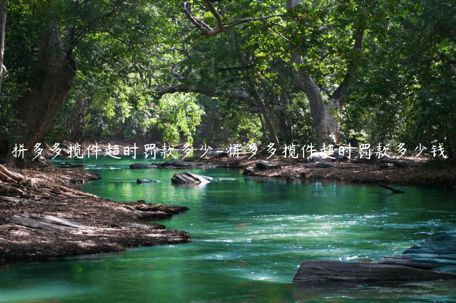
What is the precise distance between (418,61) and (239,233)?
41.7 ft

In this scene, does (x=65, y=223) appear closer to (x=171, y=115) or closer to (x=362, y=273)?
(x=362, y=273)

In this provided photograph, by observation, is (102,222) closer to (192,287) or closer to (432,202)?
(192,287)

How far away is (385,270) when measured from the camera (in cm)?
997

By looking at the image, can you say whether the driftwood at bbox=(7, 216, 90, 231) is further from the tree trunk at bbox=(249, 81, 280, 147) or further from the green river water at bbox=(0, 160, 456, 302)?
the tree trunk at bbox=(249, 81, 280, 147)

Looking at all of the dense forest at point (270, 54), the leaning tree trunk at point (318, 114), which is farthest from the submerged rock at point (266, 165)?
the dense forest at point (270, 54)

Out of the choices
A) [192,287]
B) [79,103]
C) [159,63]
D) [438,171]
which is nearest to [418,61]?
[438,171]

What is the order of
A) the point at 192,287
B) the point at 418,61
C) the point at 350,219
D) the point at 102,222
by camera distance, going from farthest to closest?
the point at 418,61 < the point at 350,219 < the point at 102,222 < the point at 192,287

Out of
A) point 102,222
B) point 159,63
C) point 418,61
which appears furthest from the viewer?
point 159,63

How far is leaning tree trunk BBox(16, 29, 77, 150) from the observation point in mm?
23250

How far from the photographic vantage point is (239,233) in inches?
611

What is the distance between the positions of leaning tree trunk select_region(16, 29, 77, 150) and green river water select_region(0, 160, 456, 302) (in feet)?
10.8

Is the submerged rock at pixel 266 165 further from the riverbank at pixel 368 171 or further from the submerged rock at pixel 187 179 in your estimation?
the submerged rock at pixel 187 179

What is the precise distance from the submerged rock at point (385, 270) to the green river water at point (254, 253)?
265 millimetres

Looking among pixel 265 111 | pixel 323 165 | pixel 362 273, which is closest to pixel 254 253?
pixel 362 273
